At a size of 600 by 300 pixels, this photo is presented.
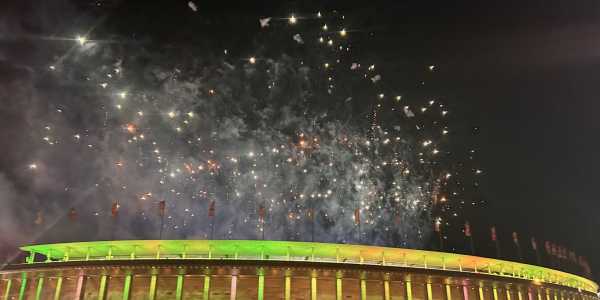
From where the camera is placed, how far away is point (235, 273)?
33.4m

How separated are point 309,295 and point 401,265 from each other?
28.7 ft

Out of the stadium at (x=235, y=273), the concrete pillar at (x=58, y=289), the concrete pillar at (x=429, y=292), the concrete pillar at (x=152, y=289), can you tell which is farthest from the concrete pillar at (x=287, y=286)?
the concrete pillar at (x=58, y=289)

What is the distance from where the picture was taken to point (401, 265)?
38.1 m

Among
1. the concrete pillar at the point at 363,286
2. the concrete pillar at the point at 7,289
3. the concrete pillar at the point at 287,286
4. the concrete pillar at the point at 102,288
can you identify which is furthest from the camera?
the concrete pillar at the point at 7,289

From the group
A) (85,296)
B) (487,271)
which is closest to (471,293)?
Result: (487,271)

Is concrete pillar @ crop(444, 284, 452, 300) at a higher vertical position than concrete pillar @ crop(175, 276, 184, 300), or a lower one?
higher

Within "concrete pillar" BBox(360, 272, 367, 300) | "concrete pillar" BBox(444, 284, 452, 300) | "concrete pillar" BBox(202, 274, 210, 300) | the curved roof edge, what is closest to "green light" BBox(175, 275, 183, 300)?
"concrete pillar" BBox(202, 274, 210, 300)

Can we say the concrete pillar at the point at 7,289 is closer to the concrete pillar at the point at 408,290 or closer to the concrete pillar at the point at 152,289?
the concrete pillar at the point at 152,289

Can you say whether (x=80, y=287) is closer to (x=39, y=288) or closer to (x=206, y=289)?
(x=39, y=288)

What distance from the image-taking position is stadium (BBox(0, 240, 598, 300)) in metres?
33.6

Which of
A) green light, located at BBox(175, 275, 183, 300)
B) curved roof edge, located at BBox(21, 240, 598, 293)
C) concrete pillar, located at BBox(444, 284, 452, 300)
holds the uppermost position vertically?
curved roof edge, located at BBox(21, 240, 598, 293)

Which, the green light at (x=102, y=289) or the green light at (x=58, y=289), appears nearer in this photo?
the green light at (x=102, y=289)

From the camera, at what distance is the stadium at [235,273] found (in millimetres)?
33562

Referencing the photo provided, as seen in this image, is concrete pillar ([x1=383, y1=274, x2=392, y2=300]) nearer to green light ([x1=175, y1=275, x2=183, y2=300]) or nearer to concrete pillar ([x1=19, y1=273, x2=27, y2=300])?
green light ([x1=175, y1=275, x2=183, y2=300])
